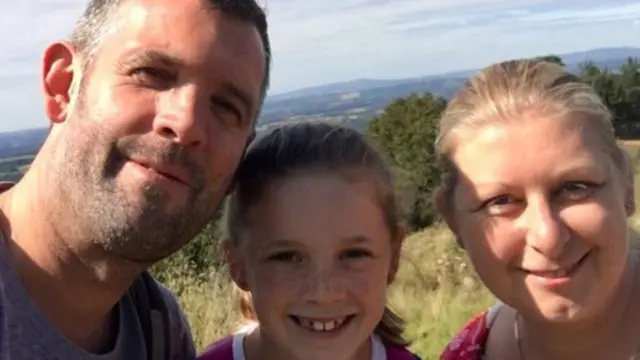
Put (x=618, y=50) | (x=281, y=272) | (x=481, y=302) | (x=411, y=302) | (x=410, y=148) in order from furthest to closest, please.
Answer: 1. (x=618, y=50)
2. (x=410, y=148)
3. (x=411, y=302)
4. (x=481, y=302)
5. (x=281, y=272)

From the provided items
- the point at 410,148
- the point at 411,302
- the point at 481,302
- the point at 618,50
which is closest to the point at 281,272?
the point at 481,302

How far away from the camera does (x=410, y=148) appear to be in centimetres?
2214

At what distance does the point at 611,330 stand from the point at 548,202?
0.56m

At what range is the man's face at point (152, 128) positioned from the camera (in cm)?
225

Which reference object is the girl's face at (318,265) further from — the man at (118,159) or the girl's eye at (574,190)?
the girl's eye at (574,190)

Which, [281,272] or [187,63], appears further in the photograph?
[281,272]

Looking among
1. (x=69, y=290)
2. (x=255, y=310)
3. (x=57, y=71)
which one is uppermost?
(x=57, y=71)

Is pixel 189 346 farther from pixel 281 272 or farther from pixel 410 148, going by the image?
pixel 410 148

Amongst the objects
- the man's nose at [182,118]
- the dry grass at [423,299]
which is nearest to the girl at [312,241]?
the man's nose at [182,118]

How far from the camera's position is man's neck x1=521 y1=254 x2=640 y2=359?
259 centimetres

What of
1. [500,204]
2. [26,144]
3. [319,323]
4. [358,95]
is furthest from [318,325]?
[358,95]

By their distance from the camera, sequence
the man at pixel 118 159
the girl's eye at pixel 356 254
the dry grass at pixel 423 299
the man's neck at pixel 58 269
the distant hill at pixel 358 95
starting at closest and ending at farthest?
the man at pixel 118 159 < the man's neck at pixel 58 269 < the girl's eye at pixel 356 254 < the distant hill at pixel 358 95 < the dry grass at pixel 423 299

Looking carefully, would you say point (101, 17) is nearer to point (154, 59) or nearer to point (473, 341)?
point (154, 59)

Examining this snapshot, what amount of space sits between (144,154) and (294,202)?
1.53 feet
